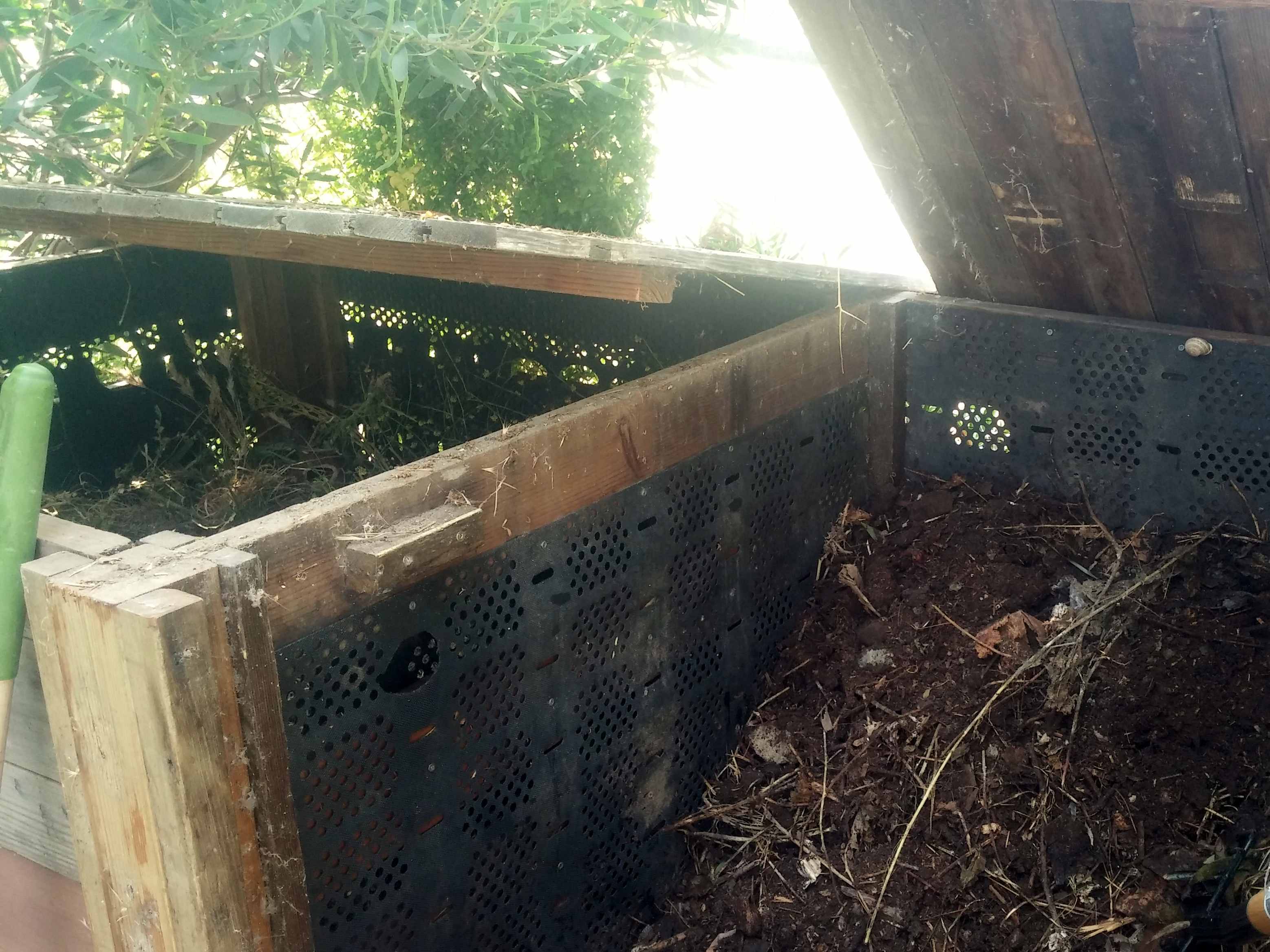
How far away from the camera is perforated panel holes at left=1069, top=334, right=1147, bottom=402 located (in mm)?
2461

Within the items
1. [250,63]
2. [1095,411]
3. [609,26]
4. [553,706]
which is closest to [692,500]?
[553,706]

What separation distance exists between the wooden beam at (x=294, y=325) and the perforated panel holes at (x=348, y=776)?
2.13 m

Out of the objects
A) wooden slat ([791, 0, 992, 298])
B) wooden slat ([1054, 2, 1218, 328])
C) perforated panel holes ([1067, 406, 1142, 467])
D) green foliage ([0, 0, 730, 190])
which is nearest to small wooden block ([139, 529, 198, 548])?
green foliage ([0, 0, 730, 190])

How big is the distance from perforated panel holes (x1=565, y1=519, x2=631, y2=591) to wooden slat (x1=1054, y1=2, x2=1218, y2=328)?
1.21 m

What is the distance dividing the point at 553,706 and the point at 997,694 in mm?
962

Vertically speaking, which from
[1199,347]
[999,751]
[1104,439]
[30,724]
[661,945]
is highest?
[1199,347]

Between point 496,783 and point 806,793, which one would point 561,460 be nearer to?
point 496,783

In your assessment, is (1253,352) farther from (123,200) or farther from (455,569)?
(123,200)

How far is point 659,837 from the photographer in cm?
231

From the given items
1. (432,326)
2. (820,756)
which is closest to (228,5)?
(432,326)

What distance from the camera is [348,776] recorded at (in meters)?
1.63

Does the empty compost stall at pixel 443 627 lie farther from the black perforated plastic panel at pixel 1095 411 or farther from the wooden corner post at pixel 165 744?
the black perforated plastic panel at pixel 1095 411

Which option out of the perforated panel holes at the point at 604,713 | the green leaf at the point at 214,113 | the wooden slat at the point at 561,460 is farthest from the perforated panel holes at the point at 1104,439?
the green leaf at the point at 214,113

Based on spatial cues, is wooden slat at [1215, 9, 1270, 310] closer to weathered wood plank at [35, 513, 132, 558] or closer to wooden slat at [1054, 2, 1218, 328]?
wooden slat at [1054, 2, 1218, 328]
